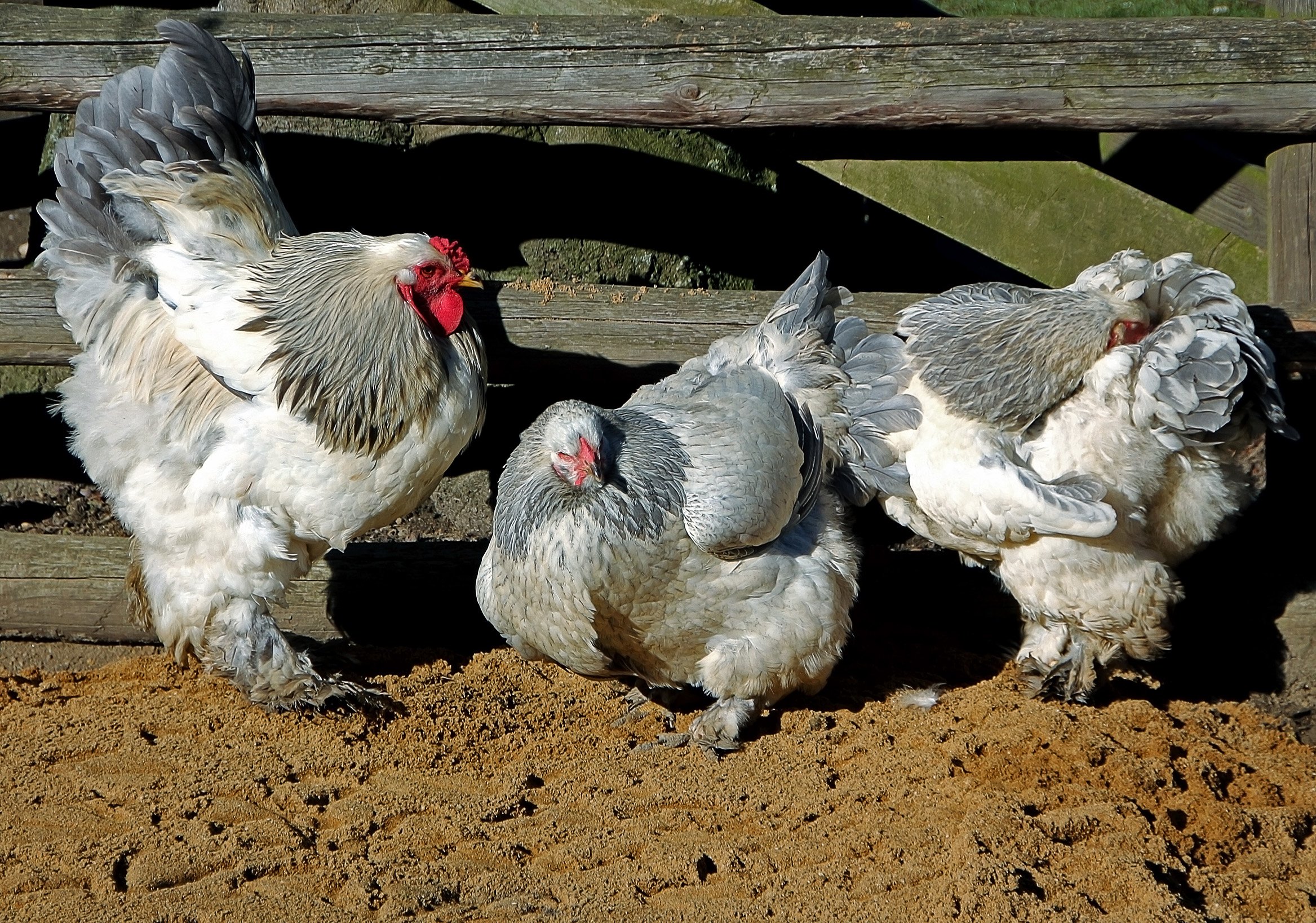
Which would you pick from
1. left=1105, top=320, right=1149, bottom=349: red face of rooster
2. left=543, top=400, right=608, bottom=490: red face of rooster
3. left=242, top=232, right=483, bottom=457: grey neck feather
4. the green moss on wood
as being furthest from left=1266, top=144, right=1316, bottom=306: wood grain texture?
the green moss on wood

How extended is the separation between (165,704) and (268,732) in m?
0.47

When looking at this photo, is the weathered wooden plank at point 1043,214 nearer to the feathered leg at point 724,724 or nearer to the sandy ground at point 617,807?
the sandy ground at point 617,807

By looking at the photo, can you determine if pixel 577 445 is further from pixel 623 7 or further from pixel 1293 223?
pixel 1293 223

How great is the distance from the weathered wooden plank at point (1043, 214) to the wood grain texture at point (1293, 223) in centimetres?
47

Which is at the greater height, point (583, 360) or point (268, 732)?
point (583, 360)

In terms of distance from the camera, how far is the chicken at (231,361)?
3.79 metres

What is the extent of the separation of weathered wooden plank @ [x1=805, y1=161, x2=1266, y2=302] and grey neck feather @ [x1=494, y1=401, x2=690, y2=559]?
2.09 m

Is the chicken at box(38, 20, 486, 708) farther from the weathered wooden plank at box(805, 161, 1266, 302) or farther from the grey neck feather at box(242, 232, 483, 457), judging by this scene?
the weathered wooden plank at box(805, 161, 1266, 302)

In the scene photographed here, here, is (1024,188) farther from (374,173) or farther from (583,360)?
(374,173)

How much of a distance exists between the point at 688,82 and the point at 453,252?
43.9 inches

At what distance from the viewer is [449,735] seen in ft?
13.2

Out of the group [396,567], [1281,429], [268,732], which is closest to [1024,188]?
[1281,429]

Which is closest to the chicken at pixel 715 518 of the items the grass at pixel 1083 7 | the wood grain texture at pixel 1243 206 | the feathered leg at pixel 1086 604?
the feathered leg at pixel 1086 604

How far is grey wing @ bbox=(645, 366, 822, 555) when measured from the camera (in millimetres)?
3783
